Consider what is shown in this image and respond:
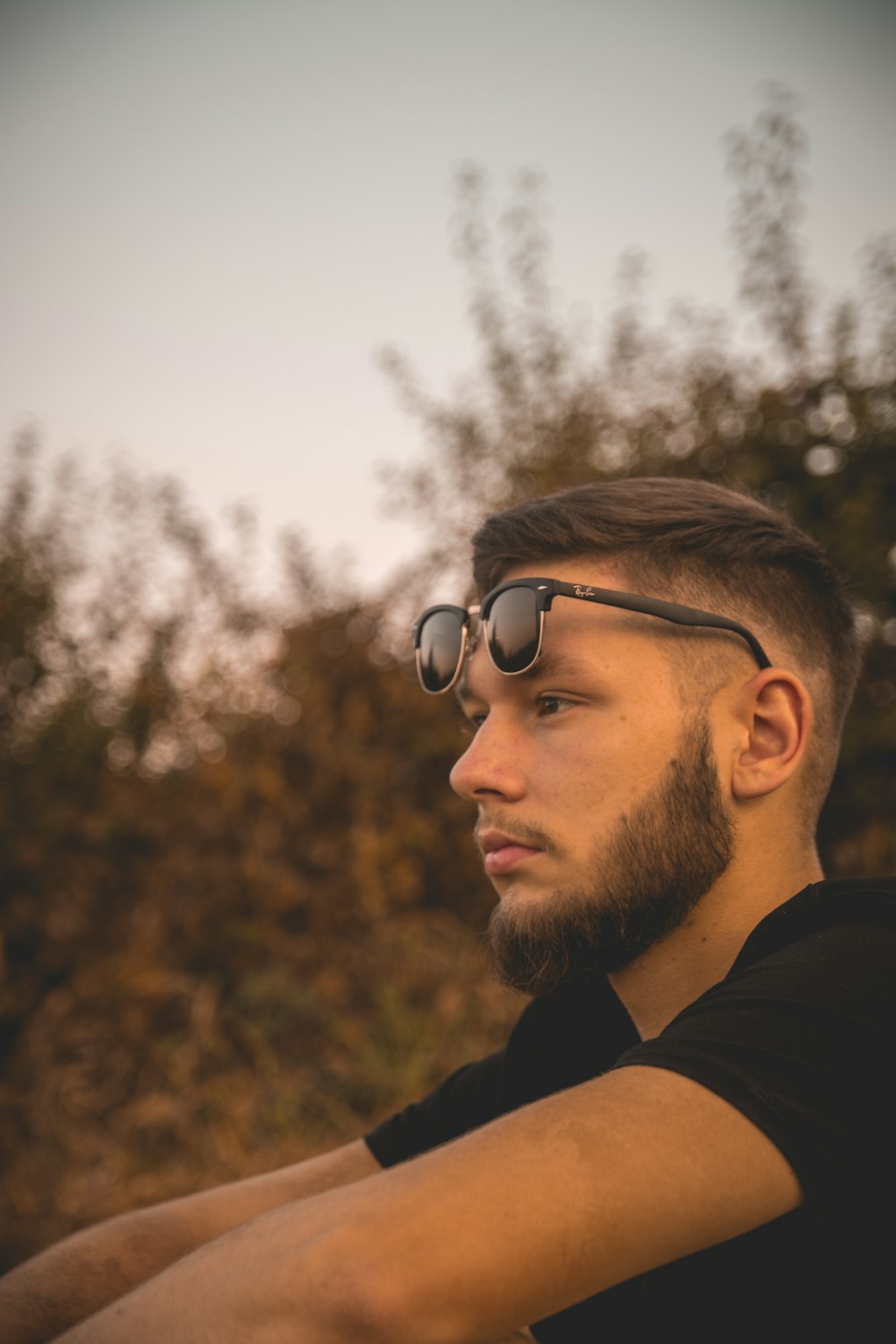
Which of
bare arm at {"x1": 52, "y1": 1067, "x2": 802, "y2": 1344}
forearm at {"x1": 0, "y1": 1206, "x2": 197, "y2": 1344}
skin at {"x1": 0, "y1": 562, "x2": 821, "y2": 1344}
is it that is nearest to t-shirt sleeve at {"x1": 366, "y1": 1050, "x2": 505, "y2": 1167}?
forearm at {"x1": 0, "y1": 1206, "x2": 197, "y2": 1344}

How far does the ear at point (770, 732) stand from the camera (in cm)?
196

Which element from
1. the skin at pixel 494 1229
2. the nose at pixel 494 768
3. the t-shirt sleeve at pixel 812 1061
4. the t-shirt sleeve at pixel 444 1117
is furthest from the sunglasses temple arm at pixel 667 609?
the t-shirt sleeve at pixel 444 1117

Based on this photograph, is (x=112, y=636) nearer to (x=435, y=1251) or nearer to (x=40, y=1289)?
(x=40, y=1289)

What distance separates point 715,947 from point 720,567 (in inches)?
31.4

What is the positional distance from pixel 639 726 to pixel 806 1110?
0.83 m

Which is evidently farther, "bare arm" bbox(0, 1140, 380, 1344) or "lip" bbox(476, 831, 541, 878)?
"bare arm" bbox(0, 1140, 380, 1344)

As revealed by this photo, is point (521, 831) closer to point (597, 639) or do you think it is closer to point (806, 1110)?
point (597, 639)

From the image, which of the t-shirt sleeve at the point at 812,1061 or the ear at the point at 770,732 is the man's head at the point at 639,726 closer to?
the ear at the point at 770,732

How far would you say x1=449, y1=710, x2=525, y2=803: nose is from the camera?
198 cm

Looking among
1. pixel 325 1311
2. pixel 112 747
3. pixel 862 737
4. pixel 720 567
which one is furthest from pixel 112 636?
pixel 325 1311

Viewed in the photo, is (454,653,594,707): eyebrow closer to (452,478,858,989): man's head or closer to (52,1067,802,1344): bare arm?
(452,478,858,989): man's head

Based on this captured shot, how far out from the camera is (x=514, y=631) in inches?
80.7

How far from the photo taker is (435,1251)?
1113 mm

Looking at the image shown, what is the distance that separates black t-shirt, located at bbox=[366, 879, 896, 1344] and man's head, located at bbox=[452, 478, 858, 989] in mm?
322
